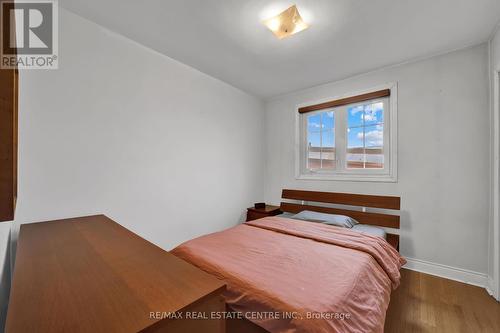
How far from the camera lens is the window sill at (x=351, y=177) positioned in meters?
2.54

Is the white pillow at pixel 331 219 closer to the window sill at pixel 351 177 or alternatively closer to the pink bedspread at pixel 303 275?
the pink bedspread at pixel 303 275

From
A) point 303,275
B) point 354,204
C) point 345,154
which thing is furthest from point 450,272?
point 303,275

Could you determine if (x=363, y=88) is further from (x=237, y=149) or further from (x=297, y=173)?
(x=237, y=149)

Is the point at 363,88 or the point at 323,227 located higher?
the point at 363,88

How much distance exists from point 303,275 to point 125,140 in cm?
193

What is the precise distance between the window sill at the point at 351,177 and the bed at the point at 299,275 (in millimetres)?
1004

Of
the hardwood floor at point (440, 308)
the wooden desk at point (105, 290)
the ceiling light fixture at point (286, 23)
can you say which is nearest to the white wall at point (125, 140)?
the wooden desk at point (105, 290)

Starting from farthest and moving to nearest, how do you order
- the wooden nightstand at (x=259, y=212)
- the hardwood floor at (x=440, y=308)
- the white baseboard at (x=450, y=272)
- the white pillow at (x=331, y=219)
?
the wooden nightstand at (x=259, y=212) < the white pillow at (x=331, y=219) < the white baseboard at (x=450, y=272) < the hardwood floor at (x=440, y=308)

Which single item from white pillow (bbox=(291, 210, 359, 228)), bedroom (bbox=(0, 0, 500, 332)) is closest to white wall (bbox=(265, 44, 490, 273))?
bedroom (bbox=(0, 0, 500, 332))

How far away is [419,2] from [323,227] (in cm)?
201

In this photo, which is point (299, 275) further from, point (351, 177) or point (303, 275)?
point (351, 177)

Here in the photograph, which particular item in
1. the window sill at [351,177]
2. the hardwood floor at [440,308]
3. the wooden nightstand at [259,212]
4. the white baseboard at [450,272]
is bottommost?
the hardwood floor at [440,308]

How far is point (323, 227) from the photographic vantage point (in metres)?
2.12

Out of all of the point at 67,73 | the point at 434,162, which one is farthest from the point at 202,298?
the point at 434,162
